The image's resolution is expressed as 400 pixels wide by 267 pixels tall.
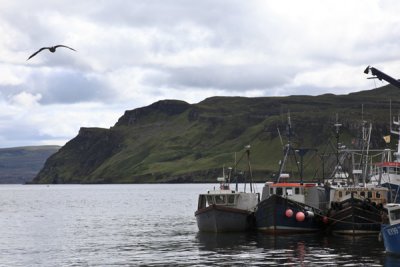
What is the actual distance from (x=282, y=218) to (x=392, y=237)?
20524 millimetres

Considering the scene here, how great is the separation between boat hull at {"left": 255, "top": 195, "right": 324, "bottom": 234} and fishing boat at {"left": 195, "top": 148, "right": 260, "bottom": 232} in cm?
185

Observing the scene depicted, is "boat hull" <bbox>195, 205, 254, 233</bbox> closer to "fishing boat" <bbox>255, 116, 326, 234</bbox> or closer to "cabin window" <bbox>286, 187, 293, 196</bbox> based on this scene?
"fishing boat" <bbox>255, 116, 326, 234</bbox>

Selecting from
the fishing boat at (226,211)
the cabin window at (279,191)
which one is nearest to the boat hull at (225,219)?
the fishing boat at (226,211)

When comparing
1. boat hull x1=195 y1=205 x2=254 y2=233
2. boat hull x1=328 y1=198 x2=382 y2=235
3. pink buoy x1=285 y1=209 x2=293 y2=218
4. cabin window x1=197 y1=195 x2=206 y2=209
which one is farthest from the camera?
cabin window x1=197 y1=195 x2=206 y2=209

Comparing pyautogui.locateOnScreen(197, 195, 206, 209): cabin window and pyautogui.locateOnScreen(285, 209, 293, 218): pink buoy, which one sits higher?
pyautogui.locateOnScreen(197, 195, 206, 209): cabin window

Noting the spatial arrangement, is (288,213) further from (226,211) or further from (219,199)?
(219,199)

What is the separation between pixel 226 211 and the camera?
7331cm

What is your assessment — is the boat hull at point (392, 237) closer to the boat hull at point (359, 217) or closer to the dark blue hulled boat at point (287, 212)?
the boat hull at point (359, 217)

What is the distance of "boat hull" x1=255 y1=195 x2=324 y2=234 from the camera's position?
69.2 metres

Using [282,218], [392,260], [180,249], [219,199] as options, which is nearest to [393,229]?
[392,260]

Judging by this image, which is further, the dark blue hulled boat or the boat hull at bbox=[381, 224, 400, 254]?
the dark blue hulled boat

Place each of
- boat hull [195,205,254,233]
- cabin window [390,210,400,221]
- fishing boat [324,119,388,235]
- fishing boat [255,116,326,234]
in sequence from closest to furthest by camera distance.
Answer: cabin window [390,210,400,221] → fishing boat [324,119,388,235] → fishing boat [255,116,326,234] → boat hull [195,205,254,233]

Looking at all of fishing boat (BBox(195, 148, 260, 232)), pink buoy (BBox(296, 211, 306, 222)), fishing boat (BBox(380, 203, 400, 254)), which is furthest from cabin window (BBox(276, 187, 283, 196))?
fishing boat (BBox(380, 203, 400, 254))

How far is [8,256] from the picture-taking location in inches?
2411
